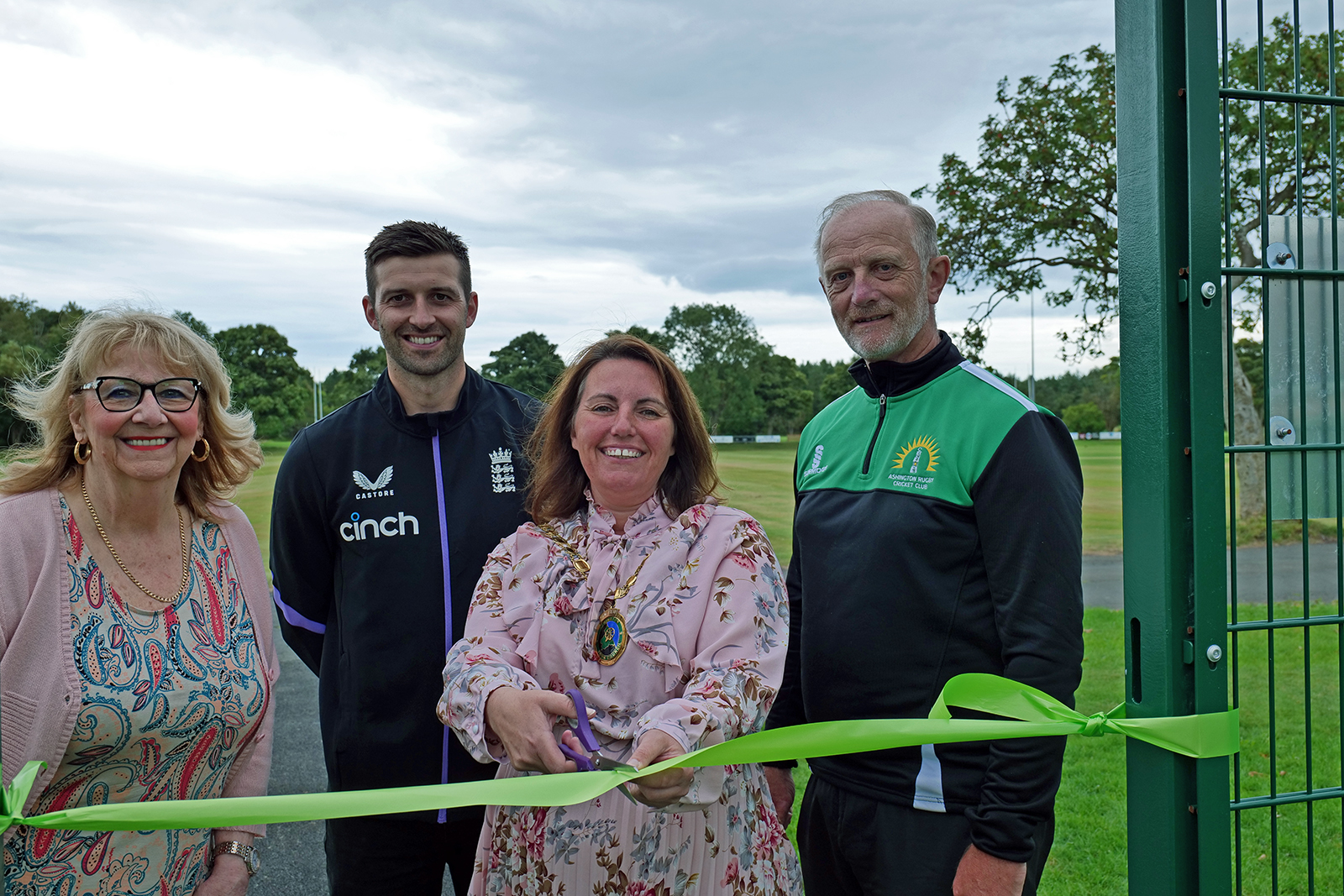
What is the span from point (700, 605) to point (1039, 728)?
0.76 metres

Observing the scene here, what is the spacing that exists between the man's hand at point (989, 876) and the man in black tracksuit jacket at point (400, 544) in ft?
4.76

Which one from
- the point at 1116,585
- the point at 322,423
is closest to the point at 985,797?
the point at 322,423

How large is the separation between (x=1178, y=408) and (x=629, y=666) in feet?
4.10

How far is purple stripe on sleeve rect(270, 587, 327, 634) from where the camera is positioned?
3.19 metres

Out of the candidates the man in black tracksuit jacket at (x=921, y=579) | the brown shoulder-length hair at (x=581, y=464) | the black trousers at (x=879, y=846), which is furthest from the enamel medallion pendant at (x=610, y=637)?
the black trousers at (x=879, y=846)

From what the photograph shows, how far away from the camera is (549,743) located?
1.87m

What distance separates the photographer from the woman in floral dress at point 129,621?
2195 millimetres

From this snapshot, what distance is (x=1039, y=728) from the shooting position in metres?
1.86

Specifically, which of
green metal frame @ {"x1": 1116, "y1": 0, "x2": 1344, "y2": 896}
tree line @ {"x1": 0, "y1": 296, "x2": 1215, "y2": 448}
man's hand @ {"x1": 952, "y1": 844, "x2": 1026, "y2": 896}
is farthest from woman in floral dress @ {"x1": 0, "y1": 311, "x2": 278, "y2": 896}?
tree line @ {"x1": 0, "y1": 296, "x2": 1215, "y2": 448}

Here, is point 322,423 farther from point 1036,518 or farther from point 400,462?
point 1036,518

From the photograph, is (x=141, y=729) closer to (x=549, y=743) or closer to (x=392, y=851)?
(x=392, y=851)

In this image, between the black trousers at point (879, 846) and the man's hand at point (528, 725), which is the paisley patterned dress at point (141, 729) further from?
the black trousers at point (879, 846)

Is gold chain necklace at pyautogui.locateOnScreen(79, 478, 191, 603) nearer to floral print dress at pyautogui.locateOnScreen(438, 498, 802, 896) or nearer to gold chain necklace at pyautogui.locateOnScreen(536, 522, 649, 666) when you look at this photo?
floral print dress at pyautogui.locateOnScreen(438, 498, 802, 896)

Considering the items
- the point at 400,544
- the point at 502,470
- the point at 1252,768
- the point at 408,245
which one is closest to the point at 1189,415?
the point at 502,470
